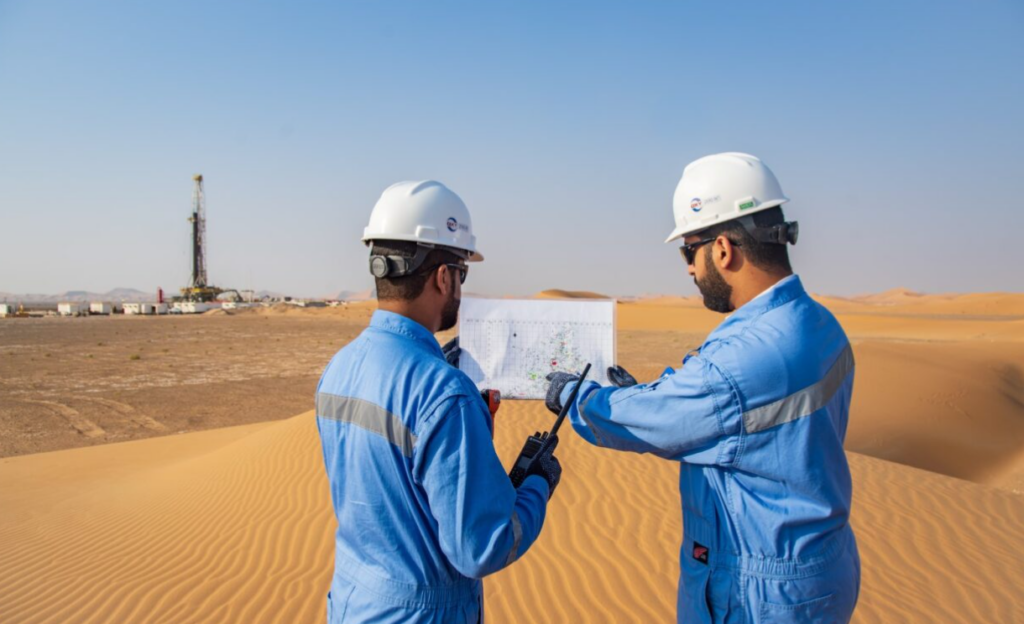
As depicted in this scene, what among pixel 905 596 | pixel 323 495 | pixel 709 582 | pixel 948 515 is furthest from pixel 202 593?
pixel 948 515

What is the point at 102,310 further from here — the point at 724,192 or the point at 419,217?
the point at 724,192

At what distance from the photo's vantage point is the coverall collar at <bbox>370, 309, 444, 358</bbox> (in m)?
2.02

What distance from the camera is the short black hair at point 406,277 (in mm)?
2111

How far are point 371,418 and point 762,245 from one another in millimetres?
1516

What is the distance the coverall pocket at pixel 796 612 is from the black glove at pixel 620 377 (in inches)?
42.5

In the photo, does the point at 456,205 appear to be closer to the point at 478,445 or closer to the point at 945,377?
the point at 478,445

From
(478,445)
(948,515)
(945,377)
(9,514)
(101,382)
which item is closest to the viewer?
(478,445)

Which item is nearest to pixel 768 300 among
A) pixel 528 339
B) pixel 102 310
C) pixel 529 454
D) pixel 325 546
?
pixel 529 454

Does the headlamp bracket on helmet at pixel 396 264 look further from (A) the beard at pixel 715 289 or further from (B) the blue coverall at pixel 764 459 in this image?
(A) the beard at pixel 715 289

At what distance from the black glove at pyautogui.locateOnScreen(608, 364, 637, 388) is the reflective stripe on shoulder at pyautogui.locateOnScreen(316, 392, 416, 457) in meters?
1.31

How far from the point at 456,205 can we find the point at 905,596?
5.04 m

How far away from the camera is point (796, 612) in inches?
78.1

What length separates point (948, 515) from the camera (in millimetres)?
6793

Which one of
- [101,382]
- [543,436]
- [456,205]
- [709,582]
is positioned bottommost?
[101,382]
